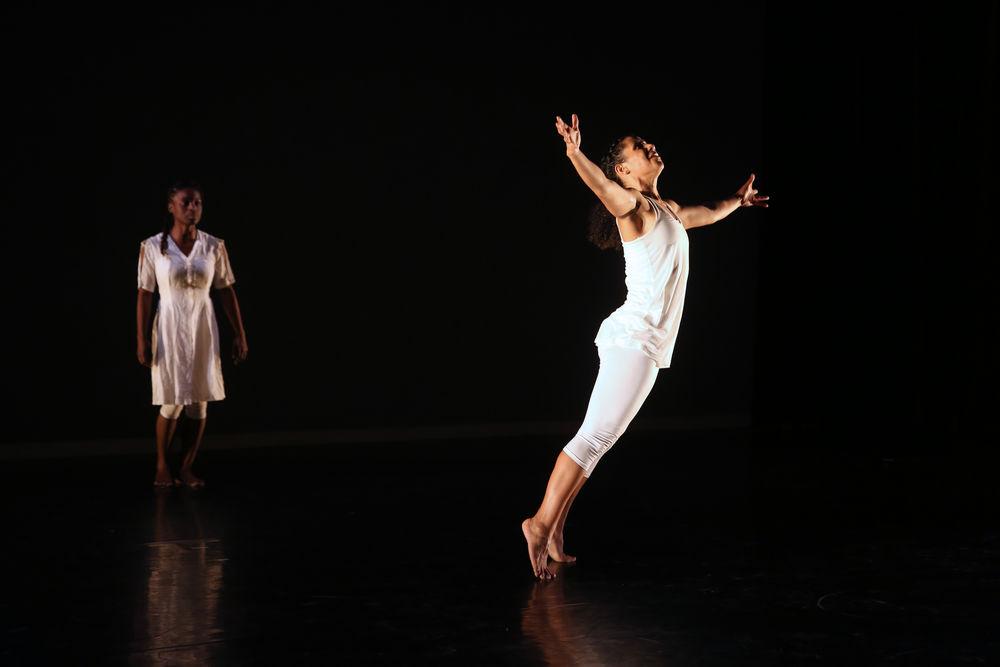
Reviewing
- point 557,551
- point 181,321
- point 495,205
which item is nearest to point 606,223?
point 557,551

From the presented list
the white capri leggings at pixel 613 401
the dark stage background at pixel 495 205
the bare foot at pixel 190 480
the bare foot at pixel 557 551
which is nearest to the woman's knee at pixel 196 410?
the bare foot at pixel 190 480

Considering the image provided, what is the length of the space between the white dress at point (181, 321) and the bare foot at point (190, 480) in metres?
0.29

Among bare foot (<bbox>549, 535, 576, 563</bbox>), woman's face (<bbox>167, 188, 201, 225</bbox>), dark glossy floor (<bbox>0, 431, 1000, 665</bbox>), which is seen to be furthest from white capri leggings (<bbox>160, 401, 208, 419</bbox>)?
bare foot (<bbox>549, 535, 576, 563</bbox>)

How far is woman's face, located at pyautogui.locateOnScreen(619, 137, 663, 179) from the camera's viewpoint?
11.1 feet

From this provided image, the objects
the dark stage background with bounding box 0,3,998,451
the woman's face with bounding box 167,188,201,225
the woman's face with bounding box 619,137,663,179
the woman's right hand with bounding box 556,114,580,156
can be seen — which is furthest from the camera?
the dark stage background with bounding box 0,3,998,451

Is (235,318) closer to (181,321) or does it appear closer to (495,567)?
(181,321)

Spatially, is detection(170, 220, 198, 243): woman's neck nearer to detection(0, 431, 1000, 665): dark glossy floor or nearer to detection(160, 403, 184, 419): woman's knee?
detection(160, 403, 184, 419): woman's knee

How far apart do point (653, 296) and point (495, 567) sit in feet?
2.86

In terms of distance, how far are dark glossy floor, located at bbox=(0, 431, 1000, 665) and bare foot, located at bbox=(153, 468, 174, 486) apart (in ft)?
0.38

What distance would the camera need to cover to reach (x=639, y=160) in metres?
3.38

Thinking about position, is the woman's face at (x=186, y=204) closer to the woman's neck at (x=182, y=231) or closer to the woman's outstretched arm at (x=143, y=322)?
the woman's neck at (x=182, y=231)

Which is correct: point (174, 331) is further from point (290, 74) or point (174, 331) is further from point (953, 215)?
point (953, 215)

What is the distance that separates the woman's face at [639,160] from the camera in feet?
11.1

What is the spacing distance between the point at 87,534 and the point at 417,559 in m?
1.17
